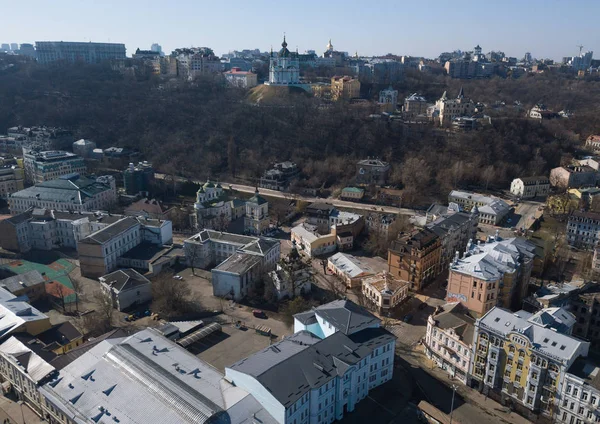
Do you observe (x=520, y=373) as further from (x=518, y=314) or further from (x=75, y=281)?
(x=75, y=281)

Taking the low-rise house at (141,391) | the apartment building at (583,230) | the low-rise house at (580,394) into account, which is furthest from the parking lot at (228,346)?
the apartment building at (583,230)

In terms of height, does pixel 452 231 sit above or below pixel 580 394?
above

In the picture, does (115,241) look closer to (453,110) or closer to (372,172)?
(372,172)

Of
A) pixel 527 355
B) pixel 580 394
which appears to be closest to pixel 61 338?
pixel 527 355

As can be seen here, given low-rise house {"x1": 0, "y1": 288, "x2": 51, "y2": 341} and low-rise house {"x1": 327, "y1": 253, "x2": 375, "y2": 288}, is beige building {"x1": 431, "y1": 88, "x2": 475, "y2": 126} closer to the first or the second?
low-rise house {"x1": 327, "y1": 253, "x2": 375, "y2": 288}

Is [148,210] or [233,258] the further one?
[148,210]

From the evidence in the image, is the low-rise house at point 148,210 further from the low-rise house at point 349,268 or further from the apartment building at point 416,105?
the apartment building at point 416,105
